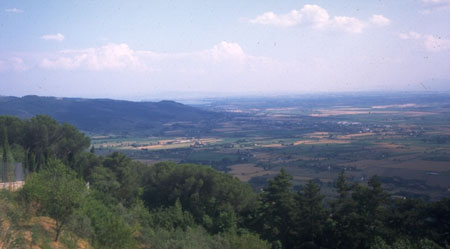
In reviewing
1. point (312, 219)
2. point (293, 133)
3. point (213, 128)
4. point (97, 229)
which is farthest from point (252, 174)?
point (213, 128)

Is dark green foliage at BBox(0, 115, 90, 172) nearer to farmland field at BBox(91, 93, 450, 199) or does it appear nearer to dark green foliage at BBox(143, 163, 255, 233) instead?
dark green foliage at BBox(143, 163, 255, 233)

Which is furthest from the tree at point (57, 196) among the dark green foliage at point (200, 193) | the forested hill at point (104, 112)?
the forested hill at point (104, 112)

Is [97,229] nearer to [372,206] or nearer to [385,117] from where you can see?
[372,206]

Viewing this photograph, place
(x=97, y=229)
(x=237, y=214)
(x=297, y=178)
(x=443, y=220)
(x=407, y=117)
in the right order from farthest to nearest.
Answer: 1. (x=407, y=117)
2. (x=297, y=178)
3. (x=237, y=214)
4. (x=443, y=220)
5. (x=97, y=229)

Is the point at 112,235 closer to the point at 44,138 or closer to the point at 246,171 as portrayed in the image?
the point at 44,138

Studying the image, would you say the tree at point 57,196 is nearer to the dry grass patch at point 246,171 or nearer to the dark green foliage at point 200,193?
the dark green foliage at point 200,193

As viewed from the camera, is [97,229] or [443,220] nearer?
[97,229]
